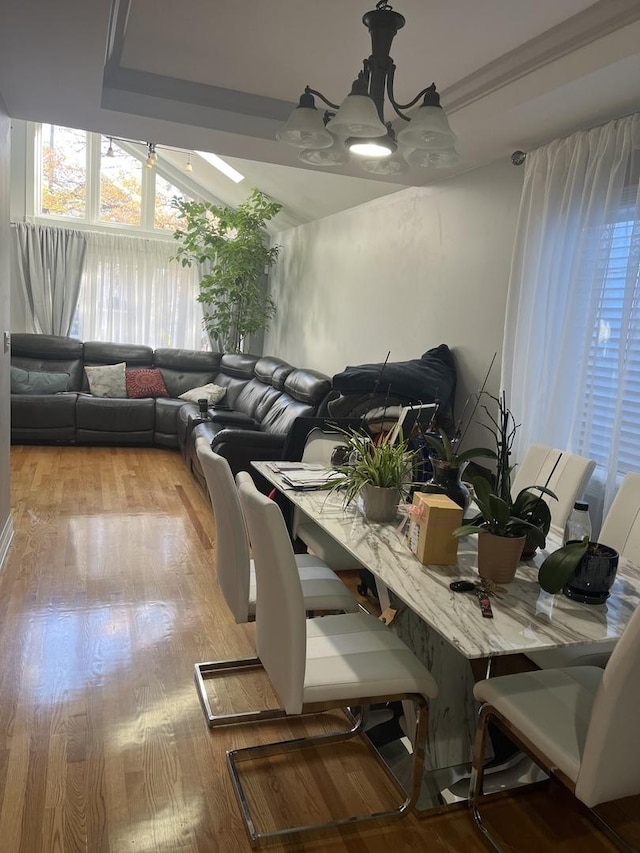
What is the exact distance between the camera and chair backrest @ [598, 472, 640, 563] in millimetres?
2145

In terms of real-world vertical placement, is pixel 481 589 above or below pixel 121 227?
below

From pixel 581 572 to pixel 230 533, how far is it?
3.51 ft

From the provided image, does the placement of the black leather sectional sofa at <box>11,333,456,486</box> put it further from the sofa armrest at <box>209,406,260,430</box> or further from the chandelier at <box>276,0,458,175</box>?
the chandelier at <box>276,0,458,175</box>

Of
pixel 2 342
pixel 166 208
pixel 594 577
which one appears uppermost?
pixel 166 208

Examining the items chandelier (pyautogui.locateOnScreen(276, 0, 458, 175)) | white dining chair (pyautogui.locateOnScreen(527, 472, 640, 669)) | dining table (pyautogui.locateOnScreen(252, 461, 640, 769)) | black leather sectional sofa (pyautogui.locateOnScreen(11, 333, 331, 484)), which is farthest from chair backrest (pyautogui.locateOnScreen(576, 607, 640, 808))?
black leather sectional sofa (pyautogui.locateOnScreen(11, 333, 331, 484))

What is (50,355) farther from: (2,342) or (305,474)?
(305,474)

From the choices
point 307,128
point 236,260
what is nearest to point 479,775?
point 307,128

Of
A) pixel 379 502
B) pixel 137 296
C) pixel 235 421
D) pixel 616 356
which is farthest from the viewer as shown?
pixel 137 296

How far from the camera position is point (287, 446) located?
11.1ft

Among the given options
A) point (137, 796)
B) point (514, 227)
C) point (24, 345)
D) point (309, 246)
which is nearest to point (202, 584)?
point (137, 796)

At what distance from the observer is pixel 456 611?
1.51 m

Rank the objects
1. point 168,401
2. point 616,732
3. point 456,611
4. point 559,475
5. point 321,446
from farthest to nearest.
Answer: point 168,401, point 321,446, point 559,475, point 456,611, point 616,732

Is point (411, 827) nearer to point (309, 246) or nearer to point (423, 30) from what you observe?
point (423, 30)

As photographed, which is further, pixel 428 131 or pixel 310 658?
pixel 428 131
